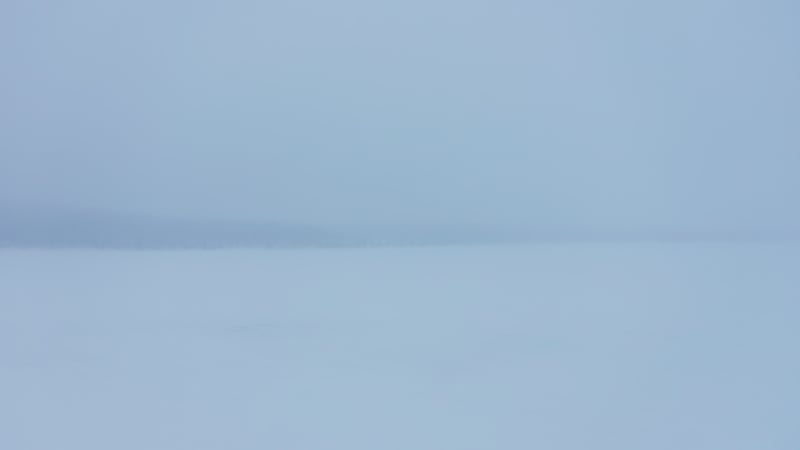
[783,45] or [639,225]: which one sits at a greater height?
[783,45]

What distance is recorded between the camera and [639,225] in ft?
4.69

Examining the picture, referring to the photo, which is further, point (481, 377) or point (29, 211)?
point (29, 211)

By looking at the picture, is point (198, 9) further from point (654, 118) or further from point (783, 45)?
point (783, 45)

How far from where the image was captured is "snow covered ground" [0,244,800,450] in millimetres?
946

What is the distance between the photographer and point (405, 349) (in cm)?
110

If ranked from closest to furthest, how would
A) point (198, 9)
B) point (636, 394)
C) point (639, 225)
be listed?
point (636, 394), point (198, 9), point (639, 225)

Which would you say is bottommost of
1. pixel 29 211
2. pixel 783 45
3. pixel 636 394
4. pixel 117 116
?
pixel 636 394

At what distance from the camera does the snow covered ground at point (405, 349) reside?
3.10 ft

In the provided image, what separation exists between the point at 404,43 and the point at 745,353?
668mm

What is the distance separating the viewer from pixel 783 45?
138 centimetres

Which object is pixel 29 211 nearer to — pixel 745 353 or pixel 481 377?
pixel 481 377

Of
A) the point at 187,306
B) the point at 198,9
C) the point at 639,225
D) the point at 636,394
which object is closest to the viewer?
the point at 636,394

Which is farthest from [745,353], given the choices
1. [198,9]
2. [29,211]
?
[29,211]

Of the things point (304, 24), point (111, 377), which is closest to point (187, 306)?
point (111, 377)
